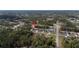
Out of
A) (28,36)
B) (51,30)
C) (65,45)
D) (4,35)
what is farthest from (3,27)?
(65,45)

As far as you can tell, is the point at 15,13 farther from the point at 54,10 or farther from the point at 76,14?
the point at 76,14

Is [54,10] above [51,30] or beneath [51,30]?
above

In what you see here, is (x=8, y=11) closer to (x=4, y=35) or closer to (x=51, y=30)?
(x=4, y=35)

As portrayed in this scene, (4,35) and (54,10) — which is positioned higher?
(54,10)
